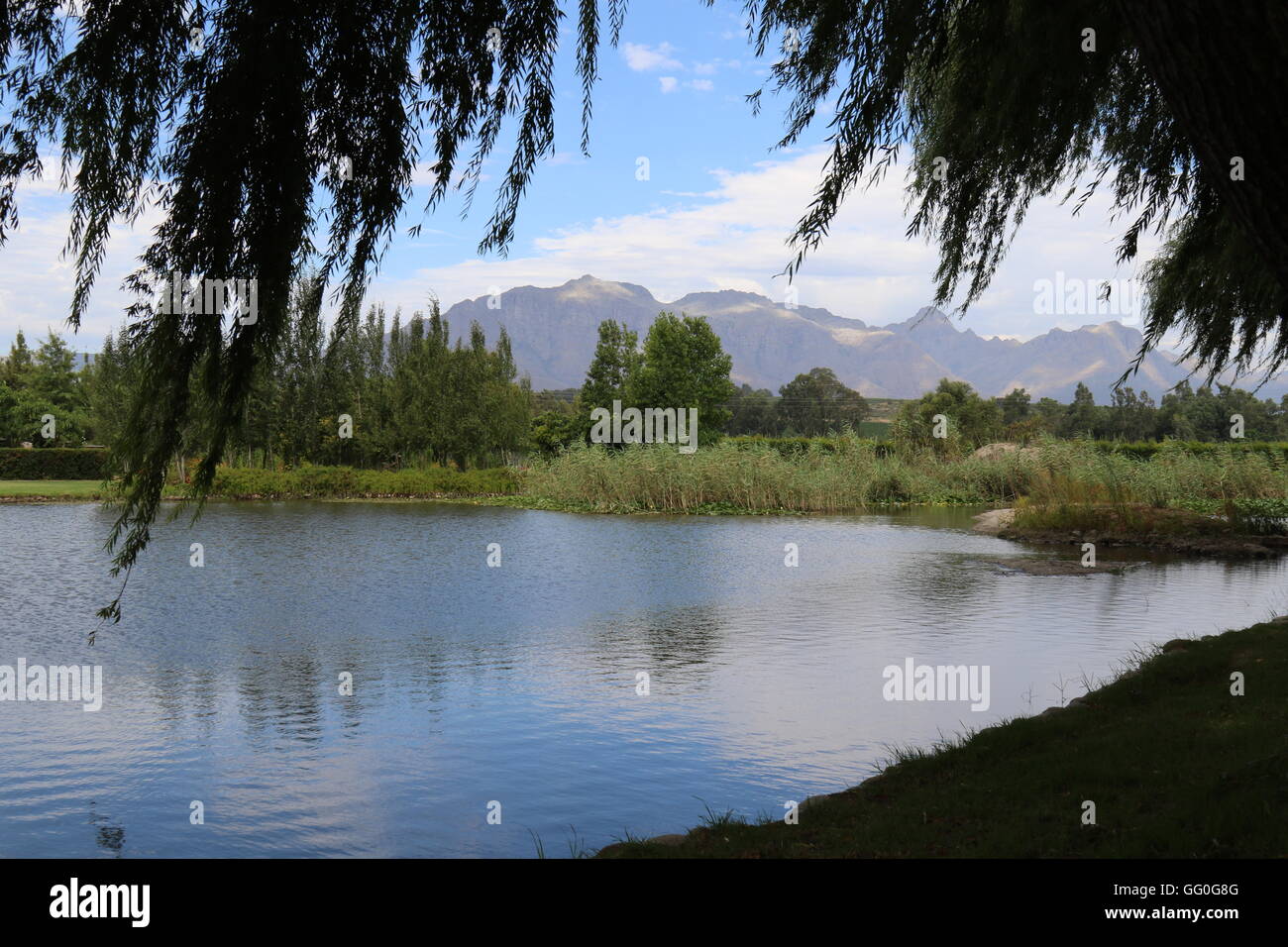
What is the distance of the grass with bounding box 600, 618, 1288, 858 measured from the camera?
3.52 meters

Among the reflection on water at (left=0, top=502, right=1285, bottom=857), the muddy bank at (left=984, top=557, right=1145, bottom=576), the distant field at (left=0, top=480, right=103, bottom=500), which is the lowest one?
the reflection on water at (left=0, top=502, right=1285, bottom=857)

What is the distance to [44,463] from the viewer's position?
35.2 meters

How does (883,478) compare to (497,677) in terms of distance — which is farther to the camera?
(883,478)

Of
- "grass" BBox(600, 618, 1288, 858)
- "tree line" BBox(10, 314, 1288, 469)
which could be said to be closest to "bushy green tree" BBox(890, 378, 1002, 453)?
"tree line" BBox(10, 314, 1288, 469)

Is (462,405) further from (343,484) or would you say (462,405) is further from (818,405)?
(818,405)

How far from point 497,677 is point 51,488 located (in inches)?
1130

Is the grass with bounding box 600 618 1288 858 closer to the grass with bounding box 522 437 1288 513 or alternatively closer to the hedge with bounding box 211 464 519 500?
the grass with bounding box 522 437 1288 513

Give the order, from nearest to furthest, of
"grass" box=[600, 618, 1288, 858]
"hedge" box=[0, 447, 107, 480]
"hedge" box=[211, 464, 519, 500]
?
"grass" box=[600, 618, 1288, 858] < "hedge" box=[211, 464, 519, 500] < "hedge" box=[0, 447, 107, 480]

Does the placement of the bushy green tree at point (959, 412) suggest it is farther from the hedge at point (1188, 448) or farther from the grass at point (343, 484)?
the grass at point (343, 484)

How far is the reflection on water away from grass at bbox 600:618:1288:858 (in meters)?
0.98

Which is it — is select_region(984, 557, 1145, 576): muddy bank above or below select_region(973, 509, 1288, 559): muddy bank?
below

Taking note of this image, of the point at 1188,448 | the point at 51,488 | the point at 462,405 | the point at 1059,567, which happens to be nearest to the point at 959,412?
the point at 1188,448

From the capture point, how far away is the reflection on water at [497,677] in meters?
5.34

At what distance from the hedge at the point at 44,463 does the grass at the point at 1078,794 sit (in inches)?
1447
